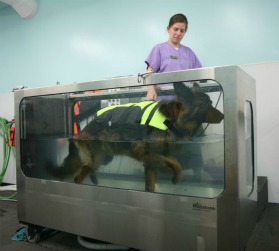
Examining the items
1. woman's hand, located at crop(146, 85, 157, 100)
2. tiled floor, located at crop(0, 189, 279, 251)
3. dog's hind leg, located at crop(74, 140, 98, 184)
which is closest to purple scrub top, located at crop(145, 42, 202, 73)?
woman's hand, located at crop(146, 85, 157, 100)

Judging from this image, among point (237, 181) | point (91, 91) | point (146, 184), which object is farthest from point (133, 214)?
point (91, 91)

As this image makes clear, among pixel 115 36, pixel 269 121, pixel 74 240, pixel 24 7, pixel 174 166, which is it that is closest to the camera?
pixel 174 166

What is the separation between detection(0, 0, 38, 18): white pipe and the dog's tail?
6.74 feet

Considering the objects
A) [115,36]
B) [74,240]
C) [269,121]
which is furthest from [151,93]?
[115,36]

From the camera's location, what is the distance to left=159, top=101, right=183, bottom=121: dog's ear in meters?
0.99

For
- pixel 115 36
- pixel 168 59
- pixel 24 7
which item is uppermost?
pixel 24 7

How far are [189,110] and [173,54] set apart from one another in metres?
0.72

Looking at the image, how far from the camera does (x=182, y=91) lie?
962 mm

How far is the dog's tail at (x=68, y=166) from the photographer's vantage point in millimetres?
1258

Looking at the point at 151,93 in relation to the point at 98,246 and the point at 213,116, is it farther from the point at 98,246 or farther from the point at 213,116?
the point at 98,246

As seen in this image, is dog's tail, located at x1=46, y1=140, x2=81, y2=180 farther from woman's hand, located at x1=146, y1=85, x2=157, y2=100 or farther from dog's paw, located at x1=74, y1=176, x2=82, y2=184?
woman's hand, located at x1=146, y1=85, x2=157, y2=100

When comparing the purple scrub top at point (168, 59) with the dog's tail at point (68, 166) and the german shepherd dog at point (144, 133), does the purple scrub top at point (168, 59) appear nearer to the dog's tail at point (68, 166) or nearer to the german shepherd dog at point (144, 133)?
→ the german shepherd dog at point (144, 133)

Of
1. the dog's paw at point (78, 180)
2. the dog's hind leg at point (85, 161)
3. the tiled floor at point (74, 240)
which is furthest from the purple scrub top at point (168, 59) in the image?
the tiled floor at point (74, 240)

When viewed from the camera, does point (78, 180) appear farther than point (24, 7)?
No
